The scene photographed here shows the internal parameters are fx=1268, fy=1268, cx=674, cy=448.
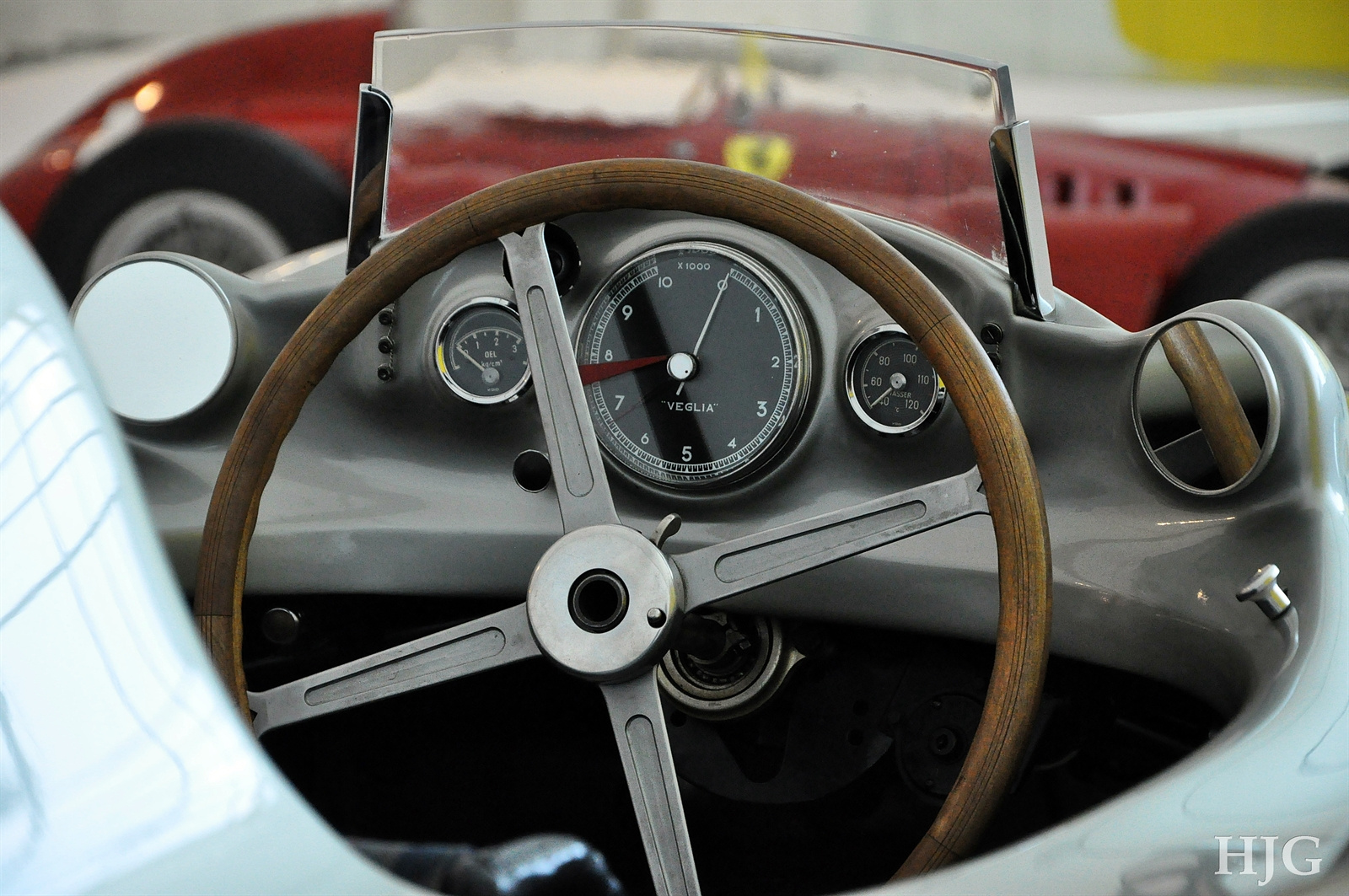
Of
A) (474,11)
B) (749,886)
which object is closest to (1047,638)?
(749,886)

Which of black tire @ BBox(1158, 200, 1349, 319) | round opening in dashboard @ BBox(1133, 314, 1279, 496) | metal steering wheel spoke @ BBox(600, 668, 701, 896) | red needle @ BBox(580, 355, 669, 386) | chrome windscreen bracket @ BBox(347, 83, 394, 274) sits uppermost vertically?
black tire @ BBox(1158, 200, 1349, 319)

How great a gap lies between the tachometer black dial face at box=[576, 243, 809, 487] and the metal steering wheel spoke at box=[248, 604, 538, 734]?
1.11ft

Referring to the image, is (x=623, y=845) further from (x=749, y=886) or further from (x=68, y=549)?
(x=68, y=549)

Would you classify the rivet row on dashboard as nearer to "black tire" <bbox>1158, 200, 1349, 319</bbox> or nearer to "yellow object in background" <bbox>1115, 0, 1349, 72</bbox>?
"black tire" <bbox>1158, 200, 1349, 319</bbox>

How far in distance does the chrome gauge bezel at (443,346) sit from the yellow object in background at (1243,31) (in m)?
3.44

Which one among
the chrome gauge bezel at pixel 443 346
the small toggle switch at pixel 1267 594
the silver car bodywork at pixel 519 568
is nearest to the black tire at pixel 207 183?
the silver car bodywork at pixel 519 568

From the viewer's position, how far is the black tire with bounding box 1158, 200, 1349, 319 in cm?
365

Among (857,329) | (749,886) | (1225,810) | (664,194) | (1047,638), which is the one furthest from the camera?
(749,886)

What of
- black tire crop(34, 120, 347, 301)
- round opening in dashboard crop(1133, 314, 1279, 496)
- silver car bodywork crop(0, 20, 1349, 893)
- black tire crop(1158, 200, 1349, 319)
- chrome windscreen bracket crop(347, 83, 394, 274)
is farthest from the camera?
black tire crop(1158, 200, 1349, 319)

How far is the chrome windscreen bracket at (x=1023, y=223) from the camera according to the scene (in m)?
1.33

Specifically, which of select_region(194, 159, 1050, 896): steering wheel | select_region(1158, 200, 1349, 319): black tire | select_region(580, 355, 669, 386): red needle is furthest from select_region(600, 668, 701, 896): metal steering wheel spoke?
select_region(1158, 200, 1349, 319): black tire

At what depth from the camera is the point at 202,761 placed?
1.94 ft

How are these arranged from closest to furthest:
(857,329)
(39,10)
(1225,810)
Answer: (1225,810)
(857,329)
(39,10)

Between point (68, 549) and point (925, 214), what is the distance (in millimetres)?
1021
